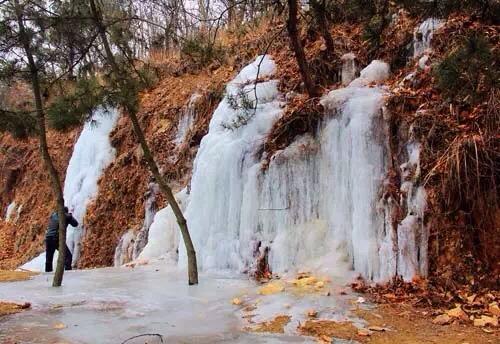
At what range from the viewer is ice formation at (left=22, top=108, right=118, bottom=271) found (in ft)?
48.4

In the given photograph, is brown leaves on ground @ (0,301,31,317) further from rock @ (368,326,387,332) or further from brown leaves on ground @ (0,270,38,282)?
rock @ (368,326,387,332)

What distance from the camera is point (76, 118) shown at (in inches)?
266

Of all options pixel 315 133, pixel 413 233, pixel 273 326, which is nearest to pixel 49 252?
pixel 315 133

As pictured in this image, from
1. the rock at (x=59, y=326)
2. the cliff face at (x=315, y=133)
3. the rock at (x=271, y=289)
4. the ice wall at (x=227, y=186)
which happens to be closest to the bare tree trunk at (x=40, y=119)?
the ice wall at (x=227, y=186)

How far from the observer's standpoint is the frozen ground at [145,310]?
4.75 metres

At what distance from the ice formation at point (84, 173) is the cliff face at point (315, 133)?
1.28ft

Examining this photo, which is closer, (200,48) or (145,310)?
(145,310)

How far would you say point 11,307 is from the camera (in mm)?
5980

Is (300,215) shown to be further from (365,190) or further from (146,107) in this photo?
(146,107)

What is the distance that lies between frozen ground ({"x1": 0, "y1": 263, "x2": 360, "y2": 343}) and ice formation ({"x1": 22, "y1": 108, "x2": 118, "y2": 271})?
6.83m

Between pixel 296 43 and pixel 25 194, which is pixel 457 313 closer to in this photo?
pixel 296 43

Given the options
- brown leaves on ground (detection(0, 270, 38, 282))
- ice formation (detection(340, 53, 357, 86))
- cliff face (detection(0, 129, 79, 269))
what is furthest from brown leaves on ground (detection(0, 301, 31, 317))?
cliff face (detection(0, 129, 79, 269))

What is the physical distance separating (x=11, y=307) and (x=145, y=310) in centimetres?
154

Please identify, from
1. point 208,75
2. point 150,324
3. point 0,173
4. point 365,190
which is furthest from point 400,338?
point 0,173
